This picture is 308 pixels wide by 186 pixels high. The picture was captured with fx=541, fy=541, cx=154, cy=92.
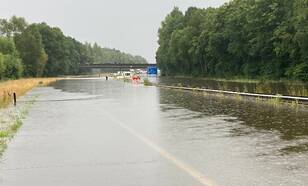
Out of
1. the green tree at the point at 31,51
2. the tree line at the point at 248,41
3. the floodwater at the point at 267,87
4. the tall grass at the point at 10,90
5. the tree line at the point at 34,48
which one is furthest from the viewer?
the green tree at the point at 31,51

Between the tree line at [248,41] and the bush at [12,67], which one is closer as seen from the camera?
the tree line at [248,41]

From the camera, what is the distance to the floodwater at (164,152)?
966 cm

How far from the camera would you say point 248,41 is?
9162cm

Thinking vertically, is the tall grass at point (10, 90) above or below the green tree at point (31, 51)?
below

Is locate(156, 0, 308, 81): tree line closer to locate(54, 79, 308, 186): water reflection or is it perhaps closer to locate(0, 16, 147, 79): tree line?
locate(0, 16, 147, 79): tree line

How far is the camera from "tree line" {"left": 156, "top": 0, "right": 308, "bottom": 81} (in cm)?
7338

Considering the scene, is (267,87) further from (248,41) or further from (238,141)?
(238,141)

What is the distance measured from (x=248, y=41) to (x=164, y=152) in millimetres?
81144

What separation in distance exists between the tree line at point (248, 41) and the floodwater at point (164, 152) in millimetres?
50587

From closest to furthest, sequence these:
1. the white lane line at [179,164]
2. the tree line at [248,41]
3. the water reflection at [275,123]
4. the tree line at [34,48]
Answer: the white lane line at [179,164], the water reflection at [275,123], the tree line at [248,41], the tree line at [34,48]

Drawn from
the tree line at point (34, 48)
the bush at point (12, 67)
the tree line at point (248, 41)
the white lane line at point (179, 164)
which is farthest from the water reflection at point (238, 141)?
the tree line at point (34, 48)

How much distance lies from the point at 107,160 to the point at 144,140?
11.1 feet

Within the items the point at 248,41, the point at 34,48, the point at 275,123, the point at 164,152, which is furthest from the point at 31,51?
the point at 164,152

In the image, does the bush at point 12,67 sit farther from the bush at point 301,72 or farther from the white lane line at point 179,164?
the white lane line at point 179,164
